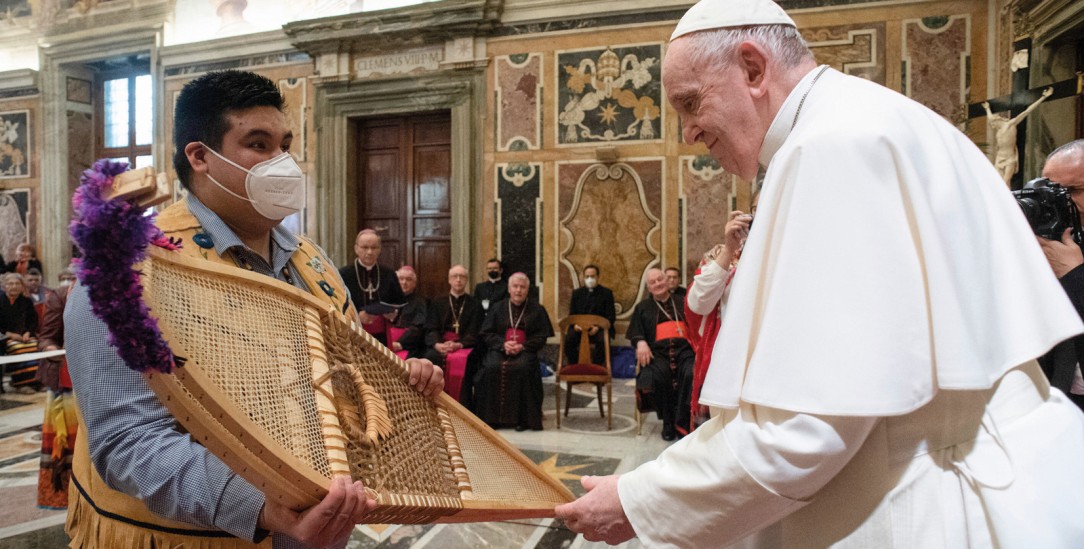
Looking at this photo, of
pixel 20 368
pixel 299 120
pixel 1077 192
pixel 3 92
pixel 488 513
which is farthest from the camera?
pixel 3 92

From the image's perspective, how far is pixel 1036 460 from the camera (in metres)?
0.93

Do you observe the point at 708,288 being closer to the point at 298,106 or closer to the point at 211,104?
the point at 211,104

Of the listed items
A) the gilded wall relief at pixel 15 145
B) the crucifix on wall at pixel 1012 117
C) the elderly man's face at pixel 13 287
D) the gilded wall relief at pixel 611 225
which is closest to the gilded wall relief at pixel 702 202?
the gilded wall relief at pixel 611 225

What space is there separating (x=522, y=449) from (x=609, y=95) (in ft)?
16.4

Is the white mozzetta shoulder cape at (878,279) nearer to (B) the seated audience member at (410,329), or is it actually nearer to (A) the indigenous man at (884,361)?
(A) the indigenous man at (884,361)

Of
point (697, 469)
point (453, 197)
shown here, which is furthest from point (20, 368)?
point (697, 469)

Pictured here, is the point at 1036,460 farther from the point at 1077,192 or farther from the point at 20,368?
the point at 20,368

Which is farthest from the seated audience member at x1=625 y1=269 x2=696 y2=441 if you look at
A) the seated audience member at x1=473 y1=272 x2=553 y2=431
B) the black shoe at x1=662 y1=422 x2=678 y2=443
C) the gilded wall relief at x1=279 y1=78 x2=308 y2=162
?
the gilded wall relief at x1=279 y1=78 x2=308 y2=162

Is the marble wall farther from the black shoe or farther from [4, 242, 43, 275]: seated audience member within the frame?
[4, 242, 43, 275]: seated audience member

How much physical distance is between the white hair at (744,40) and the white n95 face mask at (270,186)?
2.98 feet

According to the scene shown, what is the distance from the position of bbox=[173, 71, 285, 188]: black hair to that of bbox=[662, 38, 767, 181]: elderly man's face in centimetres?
93

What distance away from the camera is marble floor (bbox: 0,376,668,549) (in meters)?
3.17

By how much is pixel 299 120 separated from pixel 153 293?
9189 mm

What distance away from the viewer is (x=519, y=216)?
8.50 metres
